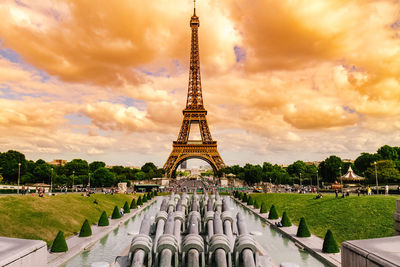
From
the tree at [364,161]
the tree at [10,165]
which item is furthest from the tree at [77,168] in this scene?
the tree at [364,161]

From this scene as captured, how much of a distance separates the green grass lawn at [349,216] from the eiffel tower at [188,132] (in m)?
54.5

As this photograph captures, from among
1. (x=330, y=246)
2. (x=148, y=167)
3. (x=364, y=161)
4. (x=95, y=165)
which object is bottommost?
(x=330, y=246)

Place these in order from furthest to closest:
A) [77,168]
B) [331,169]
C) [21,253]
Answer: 1. [77,168]
2. [331,169]
3. [21,253]

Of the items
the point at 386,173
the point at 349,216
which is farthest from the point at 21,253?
the point at 386,173

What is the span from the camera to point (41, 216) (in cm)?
2686

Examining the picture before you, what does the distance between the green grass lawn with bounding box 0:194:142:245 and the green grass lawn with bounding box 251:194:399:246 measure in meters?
23.9

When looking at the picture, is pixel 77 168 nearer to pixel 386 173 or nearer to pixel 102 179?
pixel 102 179

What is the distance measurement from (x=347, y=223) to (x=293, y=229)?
5.09 meters

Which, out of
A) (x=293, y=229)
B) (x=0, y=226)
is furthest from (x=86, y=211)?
(x=293, y=229)

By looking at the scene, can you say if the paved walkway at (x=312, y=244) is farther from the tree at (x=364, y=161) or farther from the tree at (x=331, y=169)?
the tree at (x=364, y=161)

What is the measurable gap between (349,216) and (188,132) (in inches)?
2786

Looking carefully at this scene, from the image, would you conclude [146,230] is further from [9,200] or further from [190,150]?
[190,150]

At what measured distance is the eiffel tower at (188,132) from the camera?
93.4 meters

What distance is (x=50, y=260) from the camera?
1745 cm
